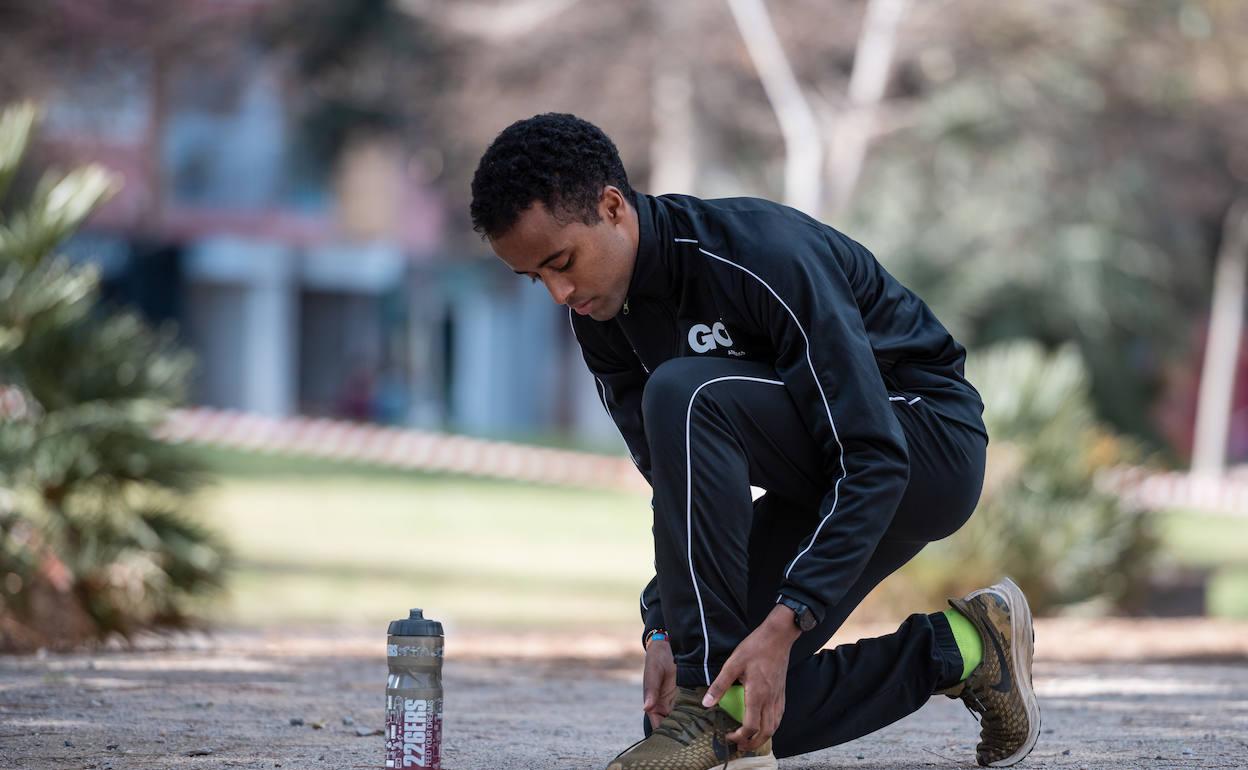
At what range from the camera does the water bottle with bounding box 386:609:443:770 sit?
337cm

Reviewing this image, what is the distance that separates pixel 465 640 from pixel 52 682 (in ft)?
12.5

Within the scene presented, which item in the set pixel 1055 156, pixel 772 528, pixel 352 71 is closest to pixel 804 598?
pixel 772 528

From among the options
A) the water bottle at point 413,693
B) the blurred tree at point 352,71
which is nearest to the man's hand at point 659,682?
the water bottle at point 413,693

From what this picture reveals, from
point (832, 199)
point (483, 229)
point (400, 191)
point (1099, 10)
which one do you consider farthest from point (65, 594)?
point (400, 191)

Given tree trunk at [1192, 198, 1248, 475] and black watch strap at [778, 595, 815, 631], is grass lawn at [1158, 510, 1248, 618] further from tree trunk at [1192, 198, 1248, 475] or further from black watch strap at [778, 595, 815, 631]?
tree trunk at [1192, 198, 1248, 475]

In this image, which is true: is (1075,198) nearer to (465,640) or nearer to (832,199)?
(832,199)

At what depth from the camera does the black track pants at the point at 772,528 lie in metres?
3.54

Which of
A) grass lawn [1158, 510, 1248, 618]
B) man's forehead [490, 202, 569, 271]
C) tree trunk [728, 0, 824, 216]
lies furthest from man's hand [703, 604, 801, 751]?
tree trunk [728, 0, 824, 216]

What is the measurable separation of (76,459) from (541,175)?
4564 millimetres

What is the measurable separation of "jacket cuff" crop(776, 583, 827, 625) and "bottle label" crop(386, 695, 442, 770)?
2.42 ft

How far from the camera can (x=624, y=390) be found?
4133 mm

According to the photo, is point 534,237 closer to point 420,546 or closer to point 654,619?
point 654,619

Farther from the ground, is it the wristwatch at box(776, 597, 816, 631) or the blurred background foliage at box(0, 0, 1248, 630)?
the blurred background foliage at box(0, 0, 1248, 630)

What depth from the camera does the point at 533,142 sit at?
355cm
